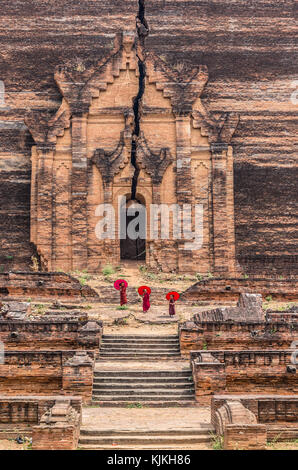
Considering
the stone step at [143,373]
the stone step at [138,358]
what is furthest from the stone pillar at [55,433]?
the stone step at [138,358]

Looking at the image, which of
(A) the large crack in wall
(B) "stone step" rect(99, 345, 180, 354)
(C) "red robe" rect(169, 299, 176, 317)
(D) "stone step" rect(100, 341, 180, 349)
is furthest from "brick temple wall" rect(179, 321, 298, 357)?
(A) the large crack in wall

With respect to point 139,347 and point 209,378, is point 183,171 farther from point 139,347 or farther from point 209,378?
point 209,378

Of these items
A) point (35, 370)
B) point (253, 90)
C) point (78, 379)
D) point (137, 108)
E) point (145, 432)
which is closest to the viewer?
point (145, 432)

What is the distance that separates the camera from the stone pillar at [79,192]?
2645 cm

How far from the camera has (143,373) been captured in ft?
45.7

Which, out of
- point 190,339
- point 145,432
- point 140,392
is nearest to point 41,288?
point 190,339

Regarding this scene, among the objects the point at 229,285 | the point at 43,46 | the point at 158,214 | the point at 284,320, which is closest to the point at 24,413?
the point at 284,320

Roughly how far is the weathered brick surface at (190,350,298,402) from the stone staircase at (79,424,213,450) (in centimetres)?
240

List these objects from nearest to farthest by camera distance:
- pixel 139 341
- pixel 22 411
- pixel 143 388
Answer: pixel 22 411 < pixel 143 388 < pixel 139 341

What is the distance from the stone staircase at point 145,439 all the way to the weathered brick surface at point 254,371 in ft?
7.86

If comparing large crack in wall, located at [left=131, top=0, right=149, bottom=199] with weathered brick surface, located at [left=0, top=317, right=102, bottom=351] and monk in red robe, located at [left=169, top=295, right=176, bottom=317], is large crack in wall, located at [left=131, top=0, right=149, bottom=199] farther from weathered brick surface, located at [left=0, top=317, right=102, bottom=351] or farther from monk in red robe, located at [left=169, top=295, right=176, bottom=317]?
weathered brick surface, located at [left=0, top=317, right=102, bottom=351]

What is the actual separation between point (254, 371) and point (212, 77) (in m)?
19.3

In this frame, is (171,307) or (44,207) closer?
(171,307)
